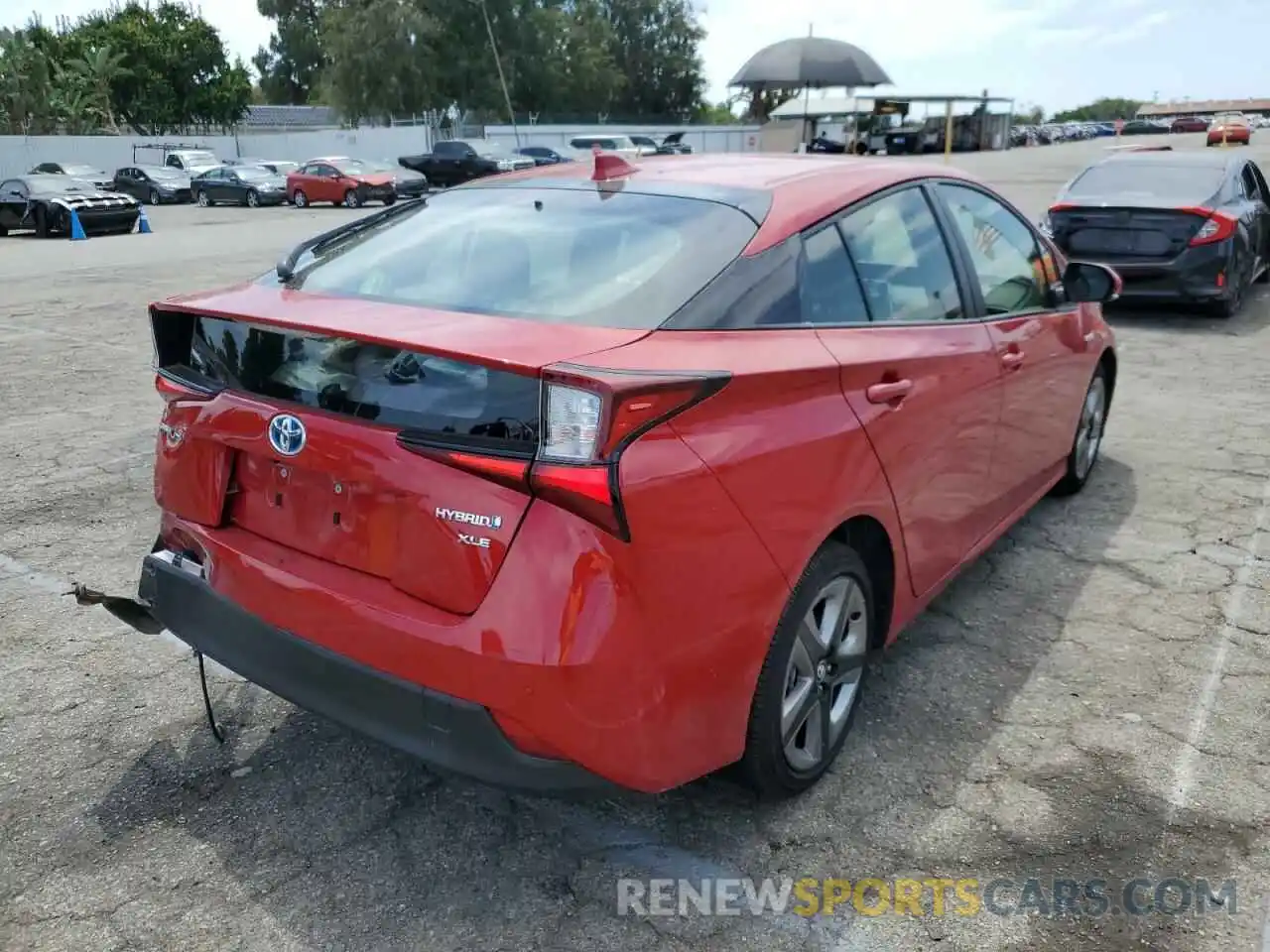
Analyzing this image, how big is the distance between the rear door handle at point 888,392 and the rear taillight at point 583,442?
2.92 feet

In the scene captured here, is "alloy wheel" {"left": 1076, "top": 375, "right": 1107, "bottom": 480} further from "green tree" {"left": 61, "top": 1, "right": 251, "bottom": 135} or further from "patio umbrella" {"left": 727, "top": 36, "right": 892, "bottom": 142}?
"green tree" {"left": 61, "top": 1, "right": 251, "bottom": 135}

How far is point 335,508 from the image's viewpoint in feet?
8.04

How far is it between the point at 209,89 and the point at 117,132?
21.3 ft

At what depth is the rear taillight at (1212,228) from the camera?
912cm

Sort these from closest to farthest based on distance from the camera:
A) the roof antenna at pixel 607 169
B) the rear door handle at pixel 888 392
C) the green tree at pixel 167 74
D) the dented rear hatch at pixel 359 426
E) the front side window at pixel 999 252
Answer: the dented rear hatch at pixel 359 426, the rear door handle at pixel 888 392, the roof antenna at pixel 607 169, the front side window at pixel 999 252, the green tree at pixel 167 74

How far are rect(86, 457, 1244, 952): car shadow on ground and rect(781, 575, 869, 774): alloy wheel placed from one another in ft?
0.54

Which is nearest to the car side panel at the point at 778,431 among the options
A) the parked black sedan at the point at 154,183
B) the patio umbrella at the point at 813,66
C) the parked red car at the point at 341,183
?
the parked red car at the point at 341,183

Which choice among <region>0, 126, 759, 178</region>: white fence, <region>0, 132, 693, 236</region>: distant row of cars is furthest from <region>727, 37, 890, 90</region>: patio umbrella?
<region>0, 132, 693, 236</region>: distant row of cars

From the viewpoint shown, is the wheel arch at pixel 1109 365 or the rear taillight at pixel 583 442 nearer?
the rear taillight at pixel 583 442

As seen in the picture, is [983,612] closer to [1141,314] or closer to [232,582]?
[232,582]

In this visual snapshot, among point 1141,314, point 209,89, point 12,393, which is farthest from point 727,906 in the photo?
point 209,89

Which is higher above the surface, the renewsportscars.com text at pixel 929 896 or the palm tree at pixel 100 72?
the palm tree at pixel 100 72

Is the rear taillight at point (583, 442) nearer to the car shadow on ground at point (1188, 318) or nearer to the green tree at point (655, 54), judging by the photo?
the car shadow on ground at point (1188, 318)

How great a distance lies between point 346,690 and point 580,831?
0.77 meters
